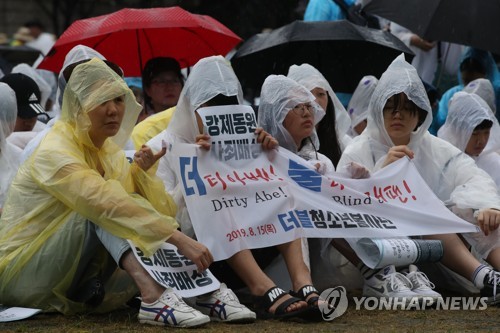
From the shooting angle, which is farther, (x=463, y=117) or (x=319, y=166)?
(x=463, y=117)

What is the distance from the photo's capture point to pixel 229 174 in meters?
6.80

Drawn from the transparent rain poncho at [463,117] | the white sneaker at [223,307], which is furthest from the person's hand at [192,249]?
the transparent rain poncho at [463,117]

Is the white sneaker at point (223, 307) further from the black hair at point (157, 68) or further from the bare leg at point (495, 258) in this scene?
the black hair at point (157, 68)

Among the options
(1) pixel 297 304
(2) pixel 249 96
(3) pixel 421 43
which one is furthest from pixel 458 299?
(2) pixel 249 96

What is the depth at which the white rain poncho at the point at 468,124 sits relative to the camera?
26.8 ft

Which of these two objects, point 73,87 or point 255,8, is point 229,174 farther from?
point 255,8

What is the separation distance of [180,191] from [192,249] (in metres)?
0.73

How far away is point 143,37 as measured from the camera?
9578mm

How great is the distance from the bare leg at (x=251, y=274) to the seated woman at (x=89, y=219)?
369 millimetres

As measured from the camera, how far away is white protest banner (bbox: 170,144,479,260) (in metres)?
6.62

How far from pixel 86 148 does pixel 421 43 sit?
17.7 feet

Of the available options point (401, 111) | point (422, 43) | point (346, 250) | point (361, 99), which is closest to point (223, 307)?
point (346, 250)

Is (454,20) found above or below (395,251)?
above

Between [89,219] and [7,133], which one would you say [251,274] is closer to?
[89,219]
